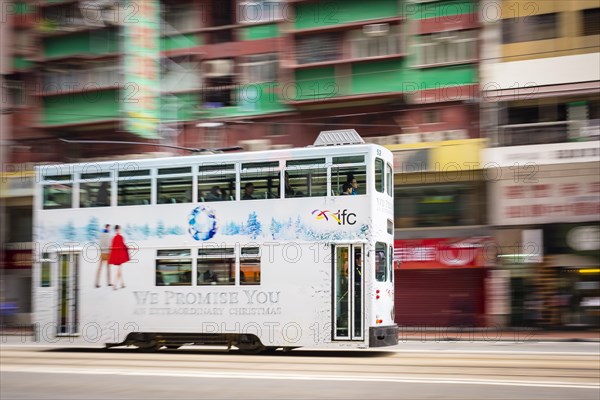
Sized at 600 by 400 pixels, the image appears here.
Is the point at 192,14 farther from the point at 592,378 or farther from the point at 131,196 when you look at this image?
the point at 592,378

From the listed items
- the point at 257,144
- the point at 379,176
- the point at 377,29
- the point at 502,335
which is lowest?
the point at 502,335

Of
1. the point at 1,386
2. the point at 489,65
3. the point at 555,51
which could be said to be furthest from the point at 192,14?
the point at 1,386

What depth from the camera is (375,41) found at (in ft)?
85.9

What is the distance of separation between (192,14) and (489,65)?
11170 millimetres

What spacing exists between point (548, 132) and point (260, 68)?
10092 mm

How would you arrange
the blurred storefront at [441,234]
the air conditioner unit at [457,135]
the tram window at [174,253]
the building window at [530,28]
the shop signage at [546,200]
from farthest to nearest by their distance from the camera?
1. the air conditioner unit at [457,135]
2. the blurred storefront at [441,234]
3. the building window at [530,28]
4. the shop signage at [546,200]
5. the tram window at [174,253]

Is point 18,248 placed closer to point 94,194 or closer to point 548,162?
point 94,194

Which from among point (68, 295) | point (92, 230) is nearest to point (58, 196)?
point (92, 230)

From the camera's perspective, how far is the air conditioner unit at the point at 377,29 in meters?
26.0

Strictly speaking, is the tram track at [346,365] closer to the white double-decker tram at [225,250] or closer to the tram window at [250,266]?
the white double-decker tram at [225,250]

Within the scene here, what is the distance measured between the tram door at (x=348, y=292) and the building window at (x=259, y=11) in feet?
49.4

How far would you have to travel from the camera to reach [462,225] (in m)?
24.7

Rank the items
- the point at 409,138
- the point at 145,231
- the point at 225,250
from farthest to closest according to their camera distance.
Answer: the point at 409,138 < the point at 145,231 < the point at 225,250

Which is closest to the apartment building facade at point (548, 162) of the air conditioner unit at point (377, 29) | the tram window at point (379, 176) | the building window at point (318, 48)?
the air conditioner unit at point (377, 29)
